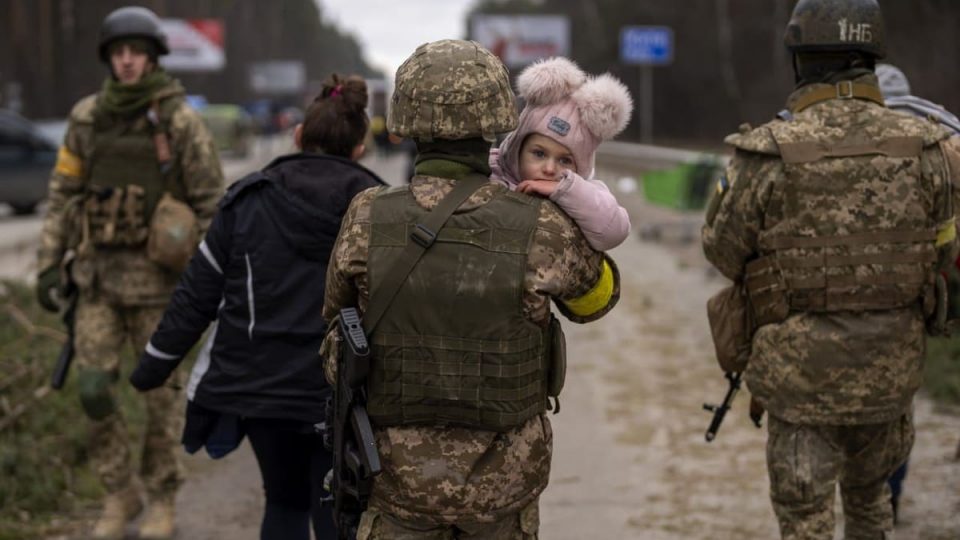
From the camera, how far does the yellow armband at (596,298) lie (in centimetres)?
341

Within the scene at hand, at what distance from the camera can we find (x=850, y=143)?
4.14 meters

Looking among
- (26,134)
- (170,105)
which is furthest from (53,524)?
(26,134)

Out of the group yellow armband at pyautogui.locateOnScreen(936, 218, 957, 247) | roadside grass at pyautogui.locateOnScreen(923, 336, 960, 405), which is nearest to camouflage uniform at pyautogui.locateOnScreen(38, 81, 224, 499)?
yellow armband at pyautogui.locateOnScreen(936, 218, 957, 247)

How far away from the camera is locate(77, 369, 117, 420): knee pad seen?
210 inches

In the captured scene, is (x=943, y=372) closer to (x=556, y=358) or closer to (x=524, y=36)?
(x=556, y=358)

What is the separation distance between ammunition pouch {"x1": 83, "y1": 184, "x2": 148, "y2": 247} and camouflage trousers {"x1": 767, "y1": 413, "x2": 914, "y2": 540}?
2677mm

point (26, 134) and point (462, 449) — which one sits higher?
point (462, 449)

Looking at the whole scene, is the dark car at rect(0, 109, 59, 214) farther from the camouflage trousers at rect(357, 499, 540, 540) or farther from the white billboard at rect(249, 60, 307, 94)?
the white billboard at rect(249, 60, 307, 94)

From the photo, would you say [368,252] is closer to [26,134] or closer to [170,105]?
[170,105]

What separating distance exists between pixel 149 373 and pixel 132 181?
1.35 m

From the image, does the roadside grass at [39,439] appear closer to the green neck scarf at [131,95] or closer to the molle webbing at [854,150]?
the green neck scarf at [131,95]

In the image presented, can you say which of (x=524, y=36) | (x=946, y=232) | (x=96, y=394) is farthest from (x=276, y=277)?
(x=524, y=36)

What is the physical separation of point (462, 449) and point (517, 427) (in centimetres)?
15

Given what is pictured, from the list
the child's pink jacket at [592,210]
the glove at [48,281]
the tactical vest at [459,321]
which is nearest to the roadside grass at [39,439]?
the glove at [48,281]
